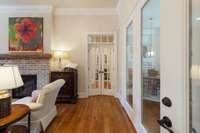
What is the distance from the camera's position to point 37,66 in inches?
258

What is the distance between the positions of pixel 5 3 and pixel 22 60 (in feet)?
6.82

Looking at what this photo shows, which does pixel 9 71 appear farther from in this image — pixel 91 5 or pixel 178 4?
pixel 91 5

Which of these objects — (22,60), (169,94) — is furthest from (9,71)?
(22,60)

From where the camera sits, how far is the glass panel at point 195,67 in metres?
1.28

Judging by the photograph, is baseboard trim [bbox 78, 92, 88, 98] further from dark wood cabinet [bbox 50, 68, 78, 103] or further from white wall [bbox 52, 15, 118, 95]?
dark wood cabinet [bbox 50, 68, 78, 103]

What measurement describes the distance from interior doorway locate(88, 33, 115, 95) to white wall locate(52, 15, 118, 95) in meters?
0.40

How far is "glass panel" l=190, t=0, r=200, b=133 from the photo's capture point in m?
1.28

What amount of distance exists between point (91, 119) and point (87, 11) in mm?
4243

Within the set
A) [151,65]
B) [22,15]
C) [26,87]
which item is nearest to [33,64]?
[26,87]

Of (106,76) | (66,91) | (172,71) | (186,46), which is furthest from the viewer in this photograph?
(106,76)

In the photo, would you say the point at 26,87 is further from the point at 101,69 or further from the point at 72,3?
the point at 72,3

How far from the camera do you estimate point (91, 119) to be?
4453 mm

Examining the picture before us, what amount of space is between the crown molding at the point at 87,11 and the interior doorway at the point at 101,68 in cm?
118

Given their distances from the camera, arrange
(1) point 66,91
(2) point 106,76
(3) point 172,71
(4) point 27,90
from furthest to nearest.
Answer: (2) point 106,76 < (4) point 27,90 < (1) point 66,91 < (3) point 172,71
